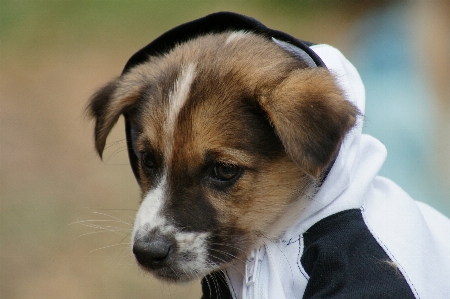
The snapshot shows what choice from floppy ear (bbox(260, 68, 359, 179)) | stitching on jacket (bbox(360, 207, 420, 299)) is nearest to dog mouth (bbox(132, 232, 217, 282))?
floppy ear (bbox(260, 68, 359, 179))

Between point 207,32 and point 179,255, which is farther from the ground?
point 207,32

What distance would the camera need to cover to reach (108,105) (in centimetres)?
394

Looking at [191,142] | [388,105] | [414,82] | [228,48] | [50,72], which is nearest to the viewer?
[191,142]

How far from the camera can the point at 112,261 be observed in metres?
6.38

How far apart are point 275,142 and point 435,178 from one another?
386cm

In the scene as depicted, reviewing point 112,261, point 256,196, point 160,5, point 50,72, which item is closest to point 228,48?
point 256,196

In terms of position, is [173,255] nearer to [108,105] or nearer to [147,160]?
[147,160]

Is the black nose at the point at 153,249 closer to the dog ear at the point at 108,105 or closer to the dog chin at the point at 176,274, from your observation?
the dog chin at the point at 176,274

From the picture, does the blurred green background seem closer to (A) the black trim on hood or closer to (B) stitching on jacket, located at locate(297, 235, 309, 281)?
(A) the black trim on hood

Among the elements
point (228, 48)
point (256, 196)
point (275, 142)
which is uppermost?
point (228, 48)

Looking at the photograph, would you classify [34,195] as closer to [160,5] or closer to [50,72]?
[50,72]

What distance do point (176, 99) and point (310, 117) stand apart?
703mm

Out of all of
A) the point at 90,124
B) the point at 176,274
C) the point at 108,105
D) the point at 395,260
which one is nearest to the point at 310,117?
the point at 395,260

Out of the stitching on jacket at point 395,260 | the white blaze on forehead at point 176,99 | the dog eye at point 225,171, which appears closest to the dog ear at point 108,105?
the white blaze on forehead at point 176,99
